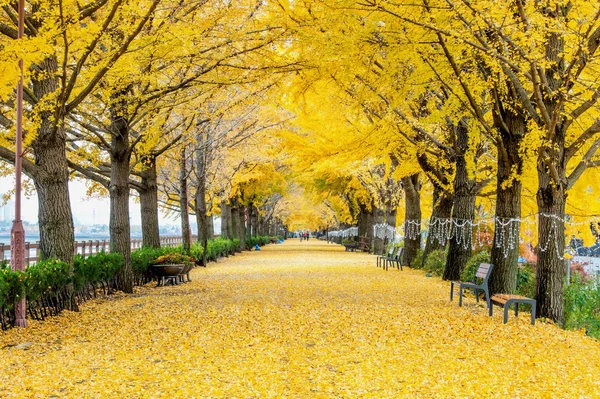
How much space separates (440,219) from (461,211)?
3427mm

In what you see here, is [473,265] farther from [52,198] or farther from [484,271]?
[52,198]

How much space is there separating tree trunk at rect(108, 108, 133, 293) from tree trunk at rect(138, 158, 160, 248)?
3644 mm

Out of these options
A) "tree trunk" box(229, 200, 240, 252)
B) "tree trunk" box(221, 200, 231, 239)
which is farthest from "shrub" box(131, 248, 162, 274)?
"tree trunk" box(229, 200, 240, 252)

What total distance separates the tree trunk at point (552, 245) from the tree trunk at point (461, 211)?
A: 656 centimetres

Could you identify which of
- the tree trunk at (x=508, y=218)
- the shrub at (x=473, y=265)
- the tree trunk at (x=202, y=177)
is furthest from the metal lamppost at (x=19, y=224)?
the tree trunk at (x=202, y=177)

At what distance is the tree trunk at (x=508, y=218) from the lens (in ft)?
43.2

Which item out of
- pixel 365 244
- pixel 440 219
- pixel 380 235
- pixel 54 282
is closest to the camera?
pixel 54 282

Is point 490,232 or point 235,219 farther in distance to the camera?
point 235,219

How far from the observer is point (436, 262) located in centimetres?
2117

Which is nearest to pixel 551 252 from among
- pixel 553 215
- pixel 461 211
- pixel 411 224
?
pixel 553 215

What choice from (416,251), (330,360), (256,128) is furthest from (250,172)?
(330,360)

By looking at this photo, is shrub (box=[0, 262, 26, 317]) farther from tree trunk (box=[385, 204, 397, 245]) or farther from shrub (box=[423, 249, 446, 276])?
tree trunk (box=[385, 204, 397, 245])

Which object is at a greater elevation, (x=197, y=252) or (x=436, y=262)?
(x=197, y=252)

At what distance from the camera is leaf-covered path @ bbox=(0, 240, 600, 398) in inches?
235
